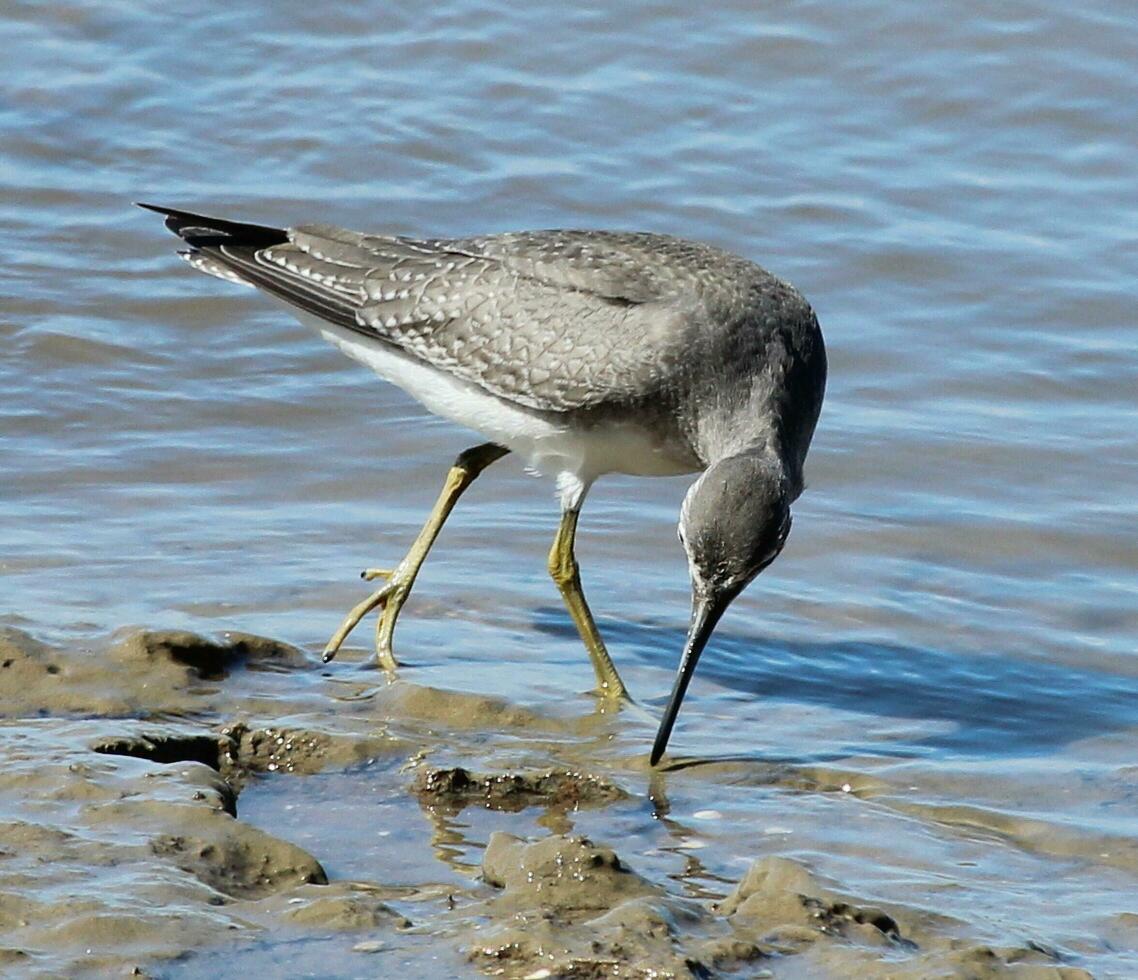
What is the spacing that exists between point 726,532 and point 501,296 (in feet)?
6.10

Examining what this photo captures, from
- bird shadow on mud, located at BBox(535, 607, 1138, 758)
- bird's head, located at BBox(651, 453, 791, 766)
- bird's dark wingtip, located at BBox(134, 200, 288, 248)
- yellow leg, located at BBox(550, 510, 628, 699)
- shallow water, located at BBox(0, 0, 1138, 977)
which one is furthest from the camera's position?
bird's dark wingtip, located at BBox(134, 200, 288, 248)

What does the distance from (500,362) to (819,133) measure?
5447 mm

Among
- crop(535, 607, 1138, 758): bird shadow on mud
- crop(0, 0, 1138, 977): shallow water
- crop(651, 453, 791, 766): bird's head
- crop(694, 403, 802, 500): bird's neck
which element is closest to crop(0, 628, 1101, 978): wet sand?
crop(0, 0, 1138, 977): shallow water

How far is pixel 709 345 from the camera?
705 cm

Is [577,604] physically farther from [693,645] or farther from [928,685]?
[928,685]

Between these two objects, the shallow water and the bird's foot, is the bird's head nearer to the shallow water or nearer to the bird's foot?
the shallow water

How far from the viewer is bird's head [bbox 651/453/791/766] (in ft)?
20.3

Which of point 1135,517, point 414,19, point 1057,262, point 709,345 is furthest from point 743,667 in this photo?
point 414,19

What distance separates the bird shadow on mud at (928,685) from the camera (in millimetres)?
7031

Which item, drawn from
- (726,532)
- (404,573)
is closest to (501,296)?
(404,573)

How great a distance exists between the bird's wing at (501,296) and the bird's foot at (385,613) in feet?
2.48

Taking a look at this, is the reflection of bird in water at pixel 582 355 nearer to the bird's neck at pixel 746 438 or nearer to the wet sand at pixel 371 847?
the bird's neck at pixel 746 438

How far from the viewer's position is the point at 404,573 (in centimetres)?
756

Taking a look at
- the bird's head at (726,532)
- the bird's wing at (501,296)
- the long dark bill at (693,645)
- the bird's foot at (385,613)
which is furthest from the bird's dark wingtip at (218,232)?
the long dark bill at (693,645)
